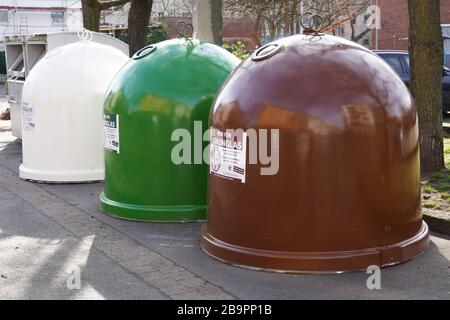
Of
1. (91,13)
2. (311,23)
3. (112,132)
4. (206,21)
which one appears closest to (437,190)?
(311,23)

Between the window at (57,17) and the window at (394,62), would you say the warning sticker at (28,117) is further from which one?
the window at (57,17)

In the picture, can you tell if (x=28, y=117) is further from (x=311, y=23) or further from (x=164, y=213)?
(x=311, y=23)

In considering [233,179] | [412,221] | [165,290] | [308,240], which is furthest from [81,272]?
[412,221]

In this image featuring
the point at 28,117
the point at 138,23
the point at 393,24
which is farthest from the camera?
the point at 393,24

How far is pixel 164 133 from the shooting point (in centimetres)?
643

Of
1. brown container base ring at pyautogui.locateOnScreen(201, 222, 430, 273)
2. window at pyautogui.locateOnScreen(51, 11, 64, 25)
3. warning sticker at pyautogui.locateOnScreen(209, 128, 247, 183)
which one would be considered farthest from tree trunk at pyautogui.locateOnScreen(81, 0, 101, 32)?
window at pyautogui.locateOnScreen(51, 11, 64, 25)

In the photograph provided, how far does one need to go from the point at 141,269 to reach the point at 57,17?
58.5 m

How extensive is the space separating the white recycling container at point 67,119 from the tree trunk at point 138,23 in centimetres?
497

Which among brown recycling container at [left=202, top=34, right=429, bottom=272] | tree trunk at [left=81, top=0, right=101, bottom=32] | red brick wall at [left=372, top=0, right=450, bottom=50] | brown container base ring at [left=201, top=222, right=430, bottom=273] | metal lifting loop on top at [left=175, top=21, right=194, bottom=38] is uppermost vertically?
red brick wall at [left=372, top=0, right=450, bottom=50]

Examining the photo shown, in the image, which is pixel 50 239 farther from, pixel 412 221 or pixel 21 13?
pixel 21 13

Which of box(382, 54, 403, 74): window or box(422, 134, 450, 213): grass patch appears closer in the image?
box(422, 134, 450, 213): grass patch

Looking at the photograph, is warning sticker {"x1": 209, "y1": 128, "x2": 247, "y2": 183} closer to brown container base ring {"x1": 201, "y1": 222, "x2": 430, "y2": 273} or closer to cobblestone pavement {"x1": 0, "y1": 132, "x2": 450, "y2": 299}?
brown container base ring {"x1": 201, "y1": 222, "x2": 430, "y2": 273}

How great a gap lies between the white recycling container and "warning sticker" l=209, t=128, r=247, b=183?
11.0ft

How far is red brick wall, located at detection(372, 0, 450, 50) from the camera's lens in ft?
139
